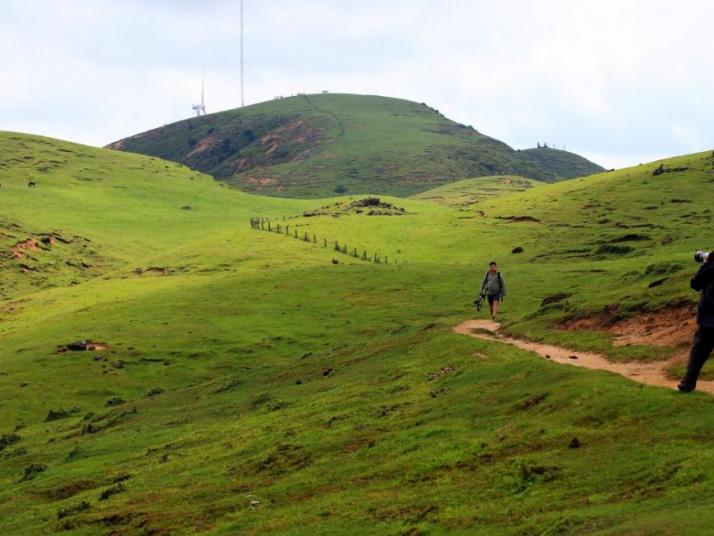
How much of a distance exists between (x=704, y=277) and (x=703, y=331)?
1076 millimetres

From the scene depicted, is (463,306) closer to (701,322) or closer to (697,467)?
(701,322)

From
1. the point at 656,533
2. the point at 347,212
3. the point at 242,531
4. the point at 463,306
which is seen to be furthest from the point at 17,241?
the point at 656,533

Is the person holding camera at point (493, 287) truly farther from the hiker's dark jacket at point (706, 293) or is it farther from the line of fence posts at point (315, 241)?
the line of fence posts at point (315, 241)

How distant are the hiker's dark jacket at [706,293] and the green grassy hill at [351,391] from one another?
1725 millimetres

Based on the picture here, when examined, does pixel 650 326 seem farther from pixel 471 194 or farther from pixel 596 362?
pixel 471 194

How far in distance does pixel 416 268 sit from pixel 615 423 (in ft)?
195

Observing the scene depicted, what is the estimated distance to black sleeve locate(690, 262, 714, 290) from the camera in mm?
20656

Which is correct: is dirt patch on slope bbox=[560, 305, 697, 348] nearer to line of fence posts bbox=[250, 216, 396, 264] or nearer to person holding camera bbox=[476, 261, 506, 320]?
person holding camera bbox=[476, 261, 506, 320]

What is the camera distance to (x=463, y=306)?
63.9 meters

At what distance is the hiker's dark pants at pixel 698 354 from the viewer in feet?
66.0

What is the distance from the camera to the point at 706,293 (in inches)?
810

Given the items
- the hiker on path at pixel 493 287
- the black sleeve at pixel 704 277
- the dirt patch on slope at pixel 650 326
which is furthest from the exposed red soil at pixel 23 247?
the black sleeve at pixel 704 277

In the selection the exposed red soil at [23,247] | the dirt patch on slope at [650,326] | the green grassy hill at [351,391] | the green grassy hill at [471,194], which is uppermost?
the green grassy hill at [471,194]

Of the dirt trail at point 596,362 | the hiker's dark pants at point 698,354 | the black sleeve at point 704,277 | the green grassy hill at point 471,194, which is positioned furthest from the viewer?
the green grassy hill at point 471,194
